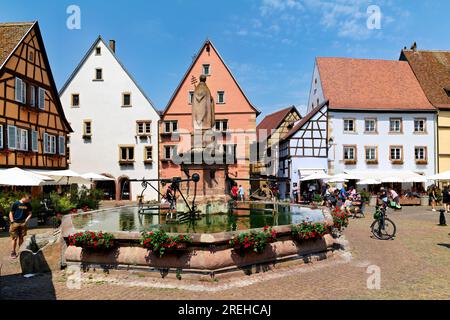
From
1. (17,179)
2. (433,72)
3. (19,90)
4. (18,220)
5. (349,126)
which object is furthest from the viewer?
(433,72)

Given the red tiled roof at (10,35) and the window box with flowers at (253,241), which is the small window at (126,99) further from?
the window box with flowers at (253,241)

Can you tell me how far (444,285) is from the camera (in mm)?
6727

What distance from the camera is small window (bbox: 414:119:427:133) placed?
3244 centimetres

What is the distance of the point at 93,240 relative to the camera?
7.23m

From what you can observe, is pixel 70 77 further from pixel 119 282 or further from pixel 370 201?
pixel 119 282

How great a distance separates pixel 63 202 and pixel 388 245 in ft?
42.6

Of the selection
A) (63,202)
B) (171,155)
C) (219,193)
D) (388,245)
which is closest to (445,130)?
(171,155)

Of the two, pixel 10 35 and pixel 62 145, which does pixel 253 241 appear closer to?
pixel 10 35

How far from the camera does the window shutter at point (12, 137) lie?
2167 centimetres

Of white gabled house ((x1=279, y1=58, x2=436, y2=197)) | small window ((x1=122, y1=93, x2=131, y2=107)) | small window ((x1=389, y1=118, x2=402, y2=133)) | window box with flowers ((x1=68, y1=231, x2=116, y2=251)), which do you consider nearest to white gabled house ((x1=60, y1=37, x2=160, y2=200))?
small window ((x1=122, y1=93, x2=131, y2=107))

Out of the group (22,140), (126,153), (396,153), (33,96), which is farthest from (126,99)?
(396,153)

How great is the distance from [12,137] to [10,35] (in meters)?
6.71

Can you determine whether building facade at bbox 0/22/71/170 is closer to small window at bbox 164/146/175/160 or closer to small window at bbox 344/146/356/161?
small window at bbox 164/146/175/160

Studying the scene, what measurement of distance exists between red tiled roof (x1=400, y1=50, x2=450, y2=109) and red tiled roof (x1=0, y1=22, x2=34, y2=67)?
106ft
